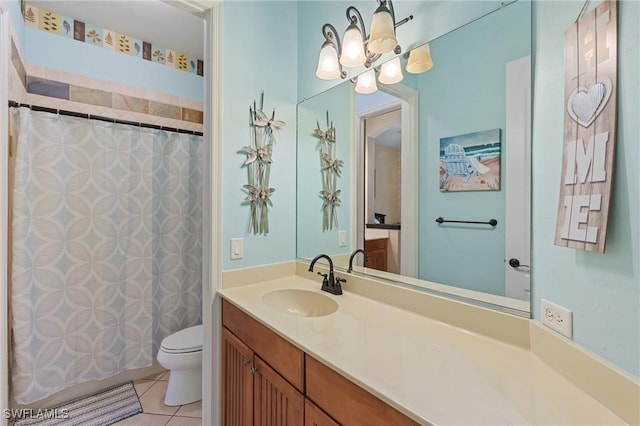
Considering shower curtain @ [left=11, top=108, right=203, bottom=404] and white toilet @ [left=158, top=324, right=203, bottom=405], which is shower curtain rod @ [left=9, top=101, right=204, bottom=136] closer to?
shower curtain @ [left=11, top=108, right=203, bottom=404]

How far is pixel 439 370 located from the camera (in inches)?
30.2

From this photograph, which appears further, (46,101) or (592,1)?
(46,101)

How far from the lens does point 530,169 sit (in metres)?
0.92

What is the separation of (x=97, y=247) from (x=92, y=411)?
1.05 metres

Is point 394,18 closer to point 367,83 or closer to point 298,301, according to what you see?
point 367,83

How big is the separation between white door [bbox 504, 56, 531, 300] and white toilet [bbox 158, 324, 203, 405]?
184cm

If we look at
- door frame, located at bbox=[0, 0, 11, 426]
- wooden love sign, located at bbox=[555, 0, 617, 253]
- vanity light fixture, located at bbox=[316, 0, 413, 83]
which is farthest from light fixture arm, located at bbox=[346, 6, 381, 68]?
door frame, located at bbox=[0, 0, 11, 426]

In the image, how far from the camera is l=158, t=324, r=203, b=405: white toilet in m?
1.84

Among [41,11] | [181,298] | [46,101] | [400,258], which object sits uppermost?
[41,11]

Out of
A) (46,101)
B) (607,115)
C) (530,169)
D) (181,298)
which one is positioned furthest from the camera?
(181,298)

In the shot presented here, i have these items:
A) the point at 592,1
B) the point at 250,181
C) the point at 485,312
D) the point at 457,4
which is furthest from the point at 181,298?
the point at 592,1

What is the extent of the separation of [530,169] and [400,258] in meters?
0.65

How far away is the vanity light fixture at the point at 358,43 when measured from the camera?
48.0 inches

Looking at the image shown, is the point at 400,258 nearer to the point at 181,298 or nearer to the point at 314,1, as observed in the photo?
the point at 314,1
